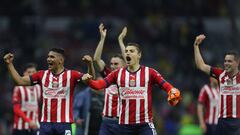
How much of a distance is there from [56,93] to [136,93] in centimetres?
127

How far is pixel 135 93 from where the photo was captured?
11.9m

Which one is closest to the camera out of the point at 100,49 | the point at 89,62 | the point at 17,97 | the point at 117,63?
the point at 89,62

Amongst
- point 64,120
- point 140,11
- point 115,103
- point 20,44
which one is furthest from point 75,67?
point 64,120

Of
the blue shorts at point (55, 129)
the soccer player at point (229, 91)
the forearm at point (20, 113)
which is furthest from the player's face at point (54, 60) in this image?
the forearm at point (20, 113)

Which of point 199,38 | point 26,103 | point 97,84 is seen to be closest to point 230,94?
point 199,38

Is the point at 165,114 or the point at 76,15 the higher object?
the point at 76,15

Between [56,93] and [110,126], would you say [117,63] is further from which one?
[56,93]

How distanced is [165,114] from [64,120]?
449 inches

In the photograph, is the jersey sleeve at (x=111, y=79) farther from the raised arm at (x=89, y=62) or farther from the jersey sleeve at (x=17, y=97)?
the jersey sleeve at (x=17, y=97)

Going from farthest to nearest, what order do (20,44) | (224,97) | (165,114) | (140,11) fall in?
(140,11), (20,44), (165,114), (224,97)

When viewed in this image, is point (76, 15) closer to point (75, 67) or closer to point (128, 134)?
point (75, 67)

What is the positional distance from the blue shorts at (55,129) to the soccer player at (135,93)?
819mm

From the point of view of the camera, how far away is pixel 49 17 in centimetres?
2625

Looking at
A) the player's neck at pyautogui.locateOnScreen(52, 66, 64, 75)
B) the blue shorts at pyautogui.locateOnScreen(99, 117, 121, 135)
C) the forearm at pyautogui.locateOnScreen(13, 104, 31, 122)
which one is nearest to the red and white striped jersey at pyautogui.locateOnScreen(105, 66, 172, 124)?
the player's neck at pyautogui.locateOnScreen(52, 66, 64, 75)
